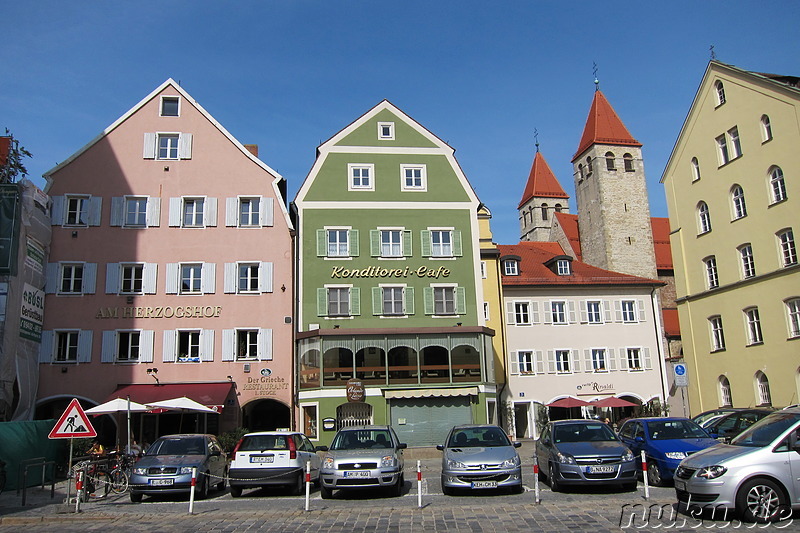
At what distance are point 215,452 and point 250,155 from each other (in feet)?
64.7

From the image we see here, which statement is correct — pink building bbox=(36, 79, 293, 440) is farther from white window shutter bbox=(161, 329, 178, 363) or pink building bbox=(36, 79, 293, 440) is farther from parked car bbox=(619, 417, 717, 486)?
parked car bbox=(619, 417, 717, 486)

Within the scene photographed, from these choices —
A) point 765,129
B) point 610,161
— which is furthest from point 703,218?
point 610,161

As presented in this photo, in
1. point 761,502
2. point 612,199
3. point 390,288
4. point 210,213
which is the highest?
point 612,199

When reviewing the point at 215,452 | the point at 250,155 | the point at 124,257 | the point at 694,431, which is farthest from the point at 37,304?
the point at 694,431

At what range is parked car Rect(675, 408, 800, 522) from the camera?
11.6 m

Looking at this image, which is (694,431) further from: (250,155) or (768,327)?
(250,155)

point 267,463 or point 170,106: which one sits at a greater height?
point 170,106

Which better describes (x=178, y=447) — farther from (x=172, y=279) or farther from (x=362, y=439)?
(x=172, y=279)

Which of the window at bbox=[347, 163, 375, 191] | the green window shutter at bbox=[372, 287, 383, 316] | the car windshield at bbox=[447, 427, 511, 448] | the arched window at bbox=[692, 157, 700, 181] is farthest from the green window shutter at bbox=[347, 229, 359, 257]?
the arched window at bbox=[692, 157, 700, 181]

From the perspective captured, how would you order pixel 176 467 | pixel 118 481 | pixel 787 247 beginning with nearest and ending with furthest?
pixel 176 467 → pixel 118 481 → pixel 787 247

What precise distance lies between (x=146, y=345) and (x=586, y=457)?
23593mm

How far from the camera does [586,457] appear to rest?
1562cm

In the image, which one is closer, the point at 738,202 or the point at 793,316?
the point at 793,316

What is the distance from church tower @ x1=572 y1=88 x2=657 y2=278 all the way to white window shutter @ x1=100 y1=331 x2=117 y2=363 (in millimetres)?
43462
